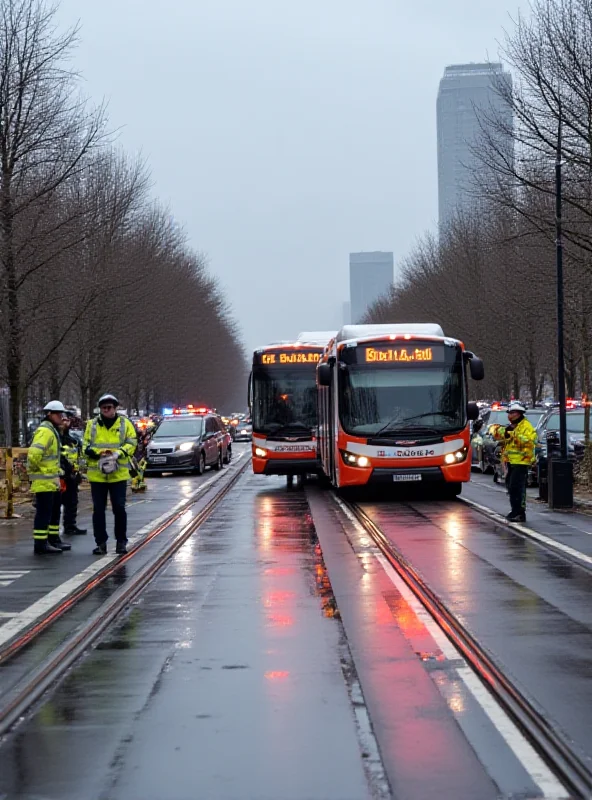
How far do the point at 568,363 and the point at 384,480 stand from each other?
82.4 ft

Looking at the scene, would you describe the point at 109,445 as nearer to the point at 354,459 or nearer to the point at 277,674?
the point at 277,674

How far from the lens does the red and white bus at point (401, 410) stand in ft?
73.2

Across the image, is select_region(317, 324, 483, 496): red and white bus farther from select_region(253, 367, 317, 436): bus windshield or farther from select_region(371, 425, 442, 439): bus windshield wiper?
select_region(253, 367, 317, 436): bus windshield

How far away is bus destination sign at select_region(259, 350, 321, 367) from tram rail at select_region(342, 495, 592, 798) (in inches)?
716

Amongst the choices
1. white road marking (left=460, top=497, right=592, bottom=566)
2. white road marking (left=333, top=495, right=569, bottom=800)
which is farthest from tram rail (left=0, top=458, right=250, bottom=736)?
white road marking (left=460, top=497, right=592, bottom=566)

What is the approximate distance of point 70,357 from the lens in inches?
1897

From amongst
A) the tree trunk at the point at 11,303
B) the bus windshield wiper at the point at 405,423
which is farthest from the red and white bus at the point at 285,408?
the bus windshield wiper at the point at 405,423

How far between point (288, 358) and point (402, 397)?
737 centimetres

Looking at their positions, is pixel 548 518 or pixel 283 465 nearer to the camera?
pixel 548 518

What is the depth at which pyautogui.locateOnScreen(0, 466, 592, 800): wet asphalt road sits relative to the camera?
17.9 ft

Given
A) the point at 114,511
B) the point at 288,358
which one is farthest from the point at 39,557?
the point at 288,358

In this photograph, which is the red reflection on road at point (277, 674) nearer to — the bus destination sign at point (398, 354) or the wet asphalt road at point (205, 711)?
the wet asphalt road at point (205, 711)

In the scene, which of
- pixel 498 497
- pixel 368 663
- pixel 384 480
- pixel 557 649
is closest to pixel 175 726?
pixel 368 663

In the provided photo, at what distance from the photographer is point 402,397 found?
22812 mm
